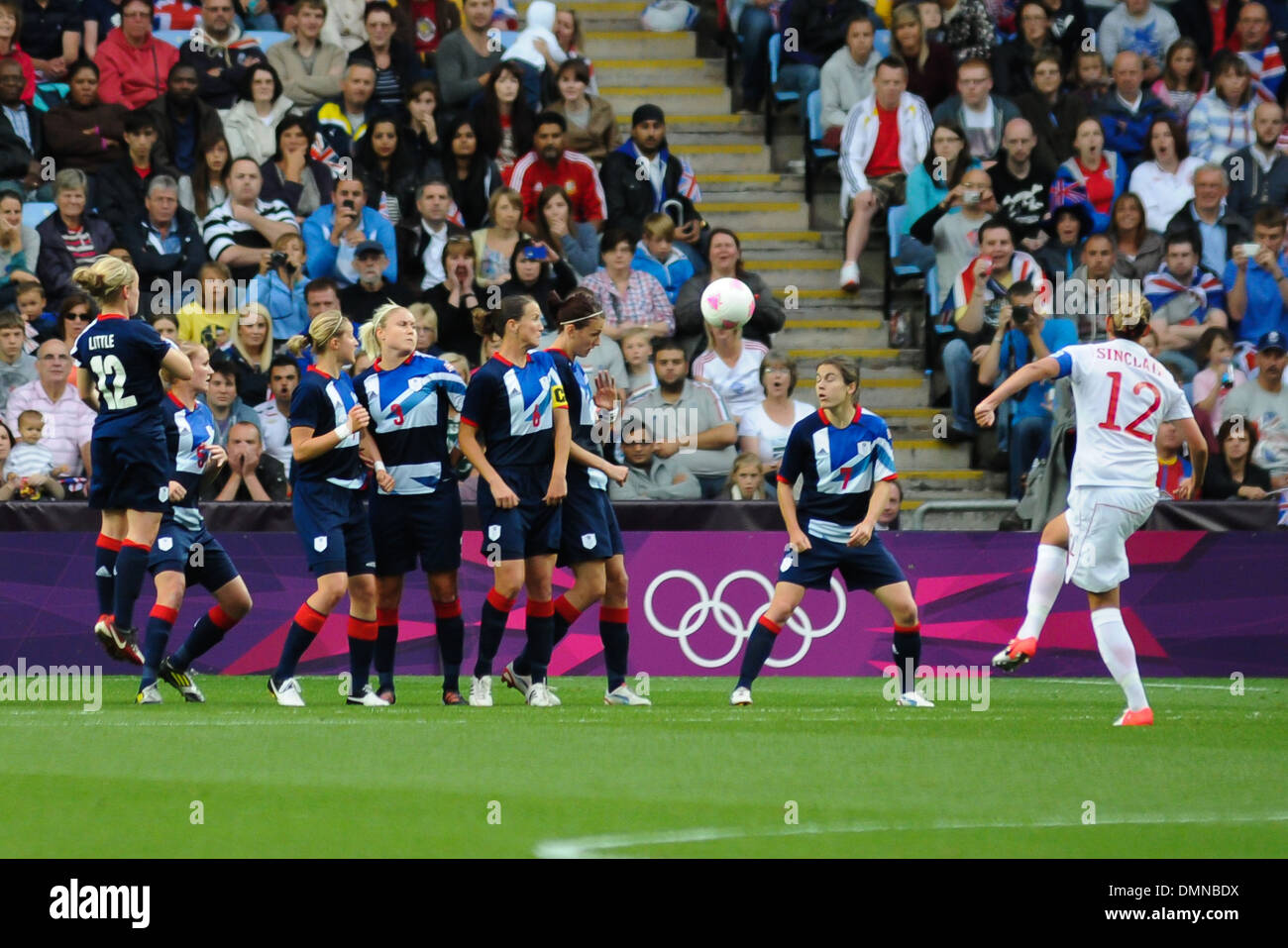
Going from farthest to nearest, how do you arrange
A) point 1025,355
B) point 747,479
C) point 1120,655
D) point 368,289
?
1. point 1025,355
2. point 368,289
3. point 747,479
4. point 1120,655

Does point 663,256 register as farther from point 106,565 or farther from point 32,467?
point 106,565

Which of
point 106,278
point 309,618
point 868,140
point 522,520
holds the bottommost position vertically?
point 309,618

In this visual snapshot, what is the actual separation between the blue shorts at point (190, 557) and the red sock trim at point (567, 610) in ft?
6.49

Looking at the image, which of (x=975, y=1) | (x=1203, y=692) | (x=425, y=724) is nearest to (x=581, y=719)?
(x=425, y=724)

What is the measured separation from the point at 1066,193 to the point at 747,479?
18.2 ft

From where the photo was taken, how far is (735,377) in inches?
647

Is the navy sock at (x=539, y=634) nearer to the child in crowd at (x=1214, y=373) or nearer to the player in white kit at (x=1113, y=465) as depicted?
the player in white kit at (x=1113, y=465)

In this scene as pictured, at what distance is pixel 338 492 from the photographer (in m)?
11.1

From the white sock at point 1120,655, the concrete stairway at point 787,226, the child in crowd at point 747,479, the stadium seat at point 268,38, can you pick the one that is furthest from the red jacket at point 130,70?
the white sock at point 1120,655

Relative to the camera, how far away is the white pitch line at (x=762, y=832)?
19.6 ft

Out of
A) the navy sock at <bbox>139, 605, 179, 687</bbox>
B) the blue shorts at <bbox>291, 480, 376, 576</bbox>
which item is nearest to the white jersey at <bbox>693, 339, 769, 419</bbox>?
the blue shorts at <bbox>291, 480, 376, 576</bbox>

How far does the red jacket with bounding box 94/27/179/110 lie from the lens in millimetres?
17750

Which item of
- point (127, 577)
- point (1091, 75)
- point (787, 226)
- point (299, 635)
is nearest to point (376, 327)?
point (299, 635)

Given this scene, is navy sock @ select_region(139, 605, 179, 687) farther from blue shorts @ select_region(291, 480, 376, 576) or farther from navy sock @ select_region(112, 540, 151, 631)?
blue shorts @ select_region(291, 480, 376, 576)
